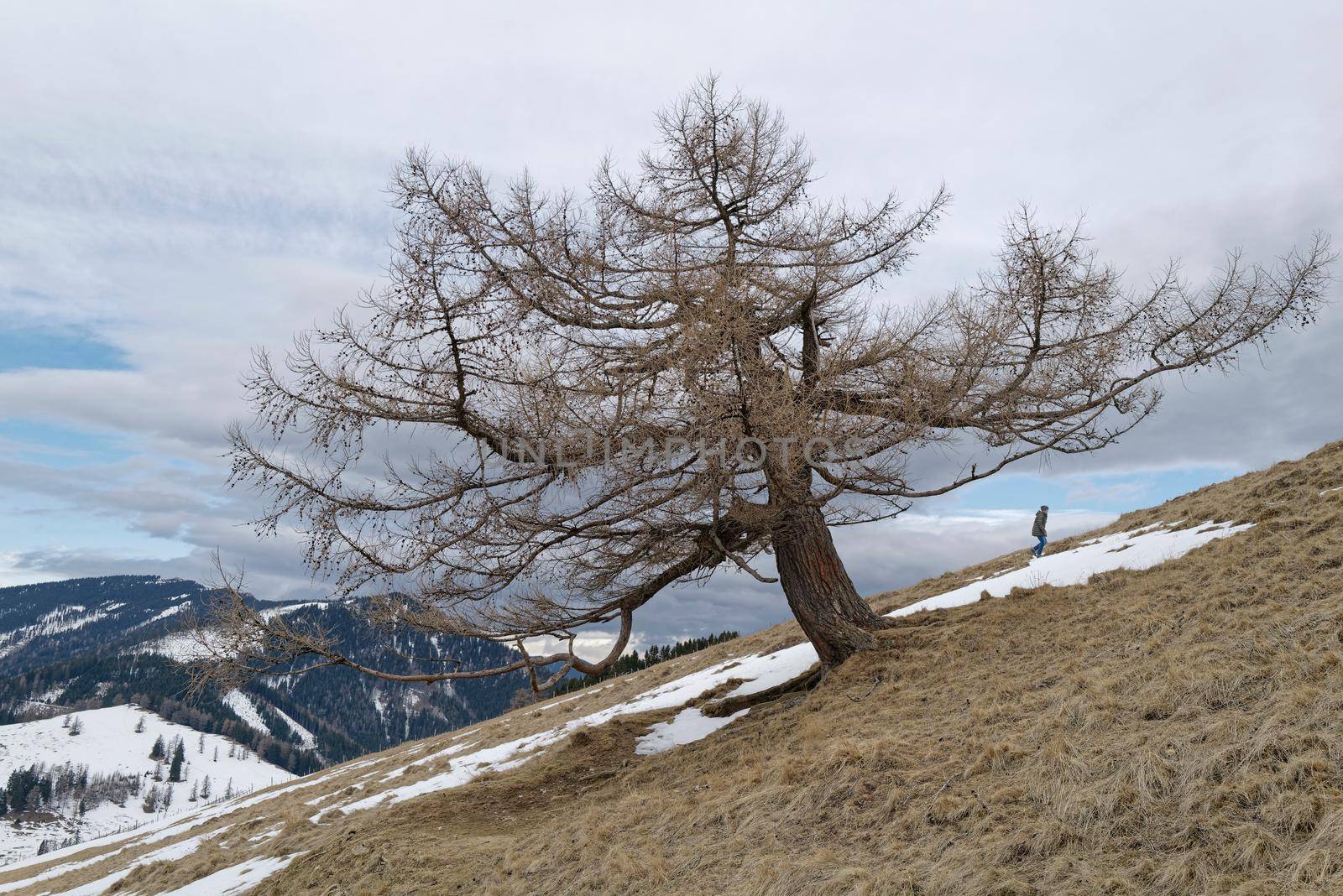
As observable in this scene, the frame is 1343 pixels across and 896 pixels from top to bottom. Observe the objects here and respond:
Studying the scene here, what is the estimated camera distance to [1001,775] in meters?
5.74

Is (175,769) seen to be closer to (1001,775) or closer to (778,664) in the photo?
(778,664)

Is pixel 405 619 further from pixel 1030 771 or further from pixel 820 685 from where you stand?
pixel 1030 771

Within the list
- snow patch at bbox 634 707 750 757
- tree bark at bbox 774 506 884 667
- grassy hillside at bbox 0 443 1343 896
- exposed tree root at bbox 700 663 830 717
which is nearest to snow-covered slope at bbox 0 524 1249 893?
snow patch at bbox 634 707 750 757

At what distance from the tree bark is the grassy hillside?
1.63ft

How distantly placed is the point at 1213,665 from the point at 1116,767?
6.01 feet

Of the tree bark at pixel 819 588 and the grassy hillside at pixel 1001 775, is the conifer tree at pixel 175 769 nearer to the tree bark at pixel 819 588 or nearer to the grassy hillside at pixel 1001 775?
the grassy hillside at pixel 1001 775

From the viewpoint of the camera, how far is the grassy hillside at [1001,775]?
4531 millimetres

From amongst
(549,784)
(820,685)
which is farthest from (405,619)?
(820,685)

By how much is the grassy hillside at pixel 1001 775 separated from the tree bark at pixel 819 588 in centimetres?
50

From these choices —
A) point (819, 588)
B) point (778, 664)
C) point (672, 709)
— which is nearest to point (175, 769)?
point (672, 709)

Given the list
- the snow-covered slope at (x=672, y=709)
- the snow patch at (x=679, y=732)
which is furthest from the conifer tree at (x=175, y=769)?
the snow patch at (x=679, y=732)

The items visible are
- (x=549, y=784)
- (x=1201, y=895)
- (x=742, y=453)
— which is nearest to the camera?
(x=1201, y=895)

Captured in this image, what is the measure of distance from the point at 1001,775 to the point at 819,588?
5.24 metres

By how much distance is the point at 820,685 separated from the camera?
412 inches
